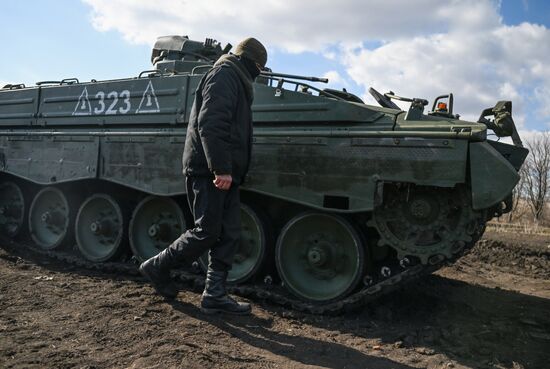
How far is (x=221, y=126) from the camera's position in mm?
4227

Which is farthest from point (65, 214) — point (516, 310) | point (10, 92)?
point (516, 310)

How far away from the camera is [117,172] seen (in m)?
6.57

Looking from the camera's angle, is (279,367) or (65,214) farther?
(65,214)

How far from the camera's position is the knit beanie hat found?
4.58m

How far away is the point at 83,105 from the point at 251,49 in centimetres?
359

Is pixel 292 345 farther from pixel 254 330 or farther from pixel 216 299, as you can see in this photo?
pixel 216 299

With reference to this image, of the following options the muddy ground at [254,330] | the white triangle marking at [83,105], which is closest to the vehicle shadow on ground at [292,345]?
the muddy ground at [254,330]

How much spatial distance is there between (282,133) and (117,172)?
7.76ft

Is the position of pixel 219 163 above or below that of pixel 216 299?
above

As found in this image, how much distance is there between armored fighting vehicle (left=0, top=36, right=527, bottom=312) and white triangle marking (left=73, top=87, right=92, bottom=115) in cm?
2

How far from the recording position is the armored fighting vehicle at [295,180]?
15.3 ft

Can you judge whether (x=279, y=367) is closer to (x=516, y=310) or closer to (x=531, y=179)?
(x=516, y=310)

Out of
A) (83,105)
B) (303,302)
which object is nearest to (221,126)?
(303,302)

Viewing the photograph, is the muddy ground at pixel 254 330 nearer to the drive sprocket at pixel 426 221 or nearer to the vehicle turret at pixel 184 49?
the drive sprocket at pixel 426 221
